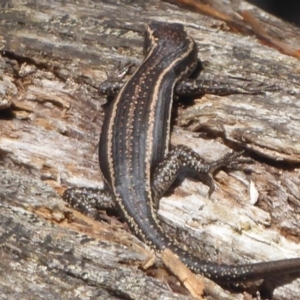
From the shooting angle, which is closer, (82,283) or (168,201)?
(82,283)

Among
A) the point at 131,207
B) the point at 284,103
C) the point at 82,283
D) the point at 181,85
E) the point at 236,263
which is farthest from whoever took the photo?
the point at 181,85

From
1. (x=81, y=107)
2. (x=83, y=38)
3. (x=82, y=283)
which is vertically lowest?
(x=82, y=283)

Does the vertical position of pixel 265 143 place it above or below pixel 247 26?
below

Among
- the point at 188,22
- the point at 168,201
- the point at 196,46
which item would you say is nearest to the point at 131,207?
the point at 168,201

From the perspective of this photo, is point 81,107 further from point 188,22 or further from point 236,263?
point 236,263

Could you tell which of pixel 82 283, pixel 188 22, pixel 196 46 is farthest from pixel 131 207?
pixel 188 22

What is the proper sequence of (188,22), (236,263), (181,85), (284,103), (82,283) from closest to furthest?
(82,283), (236,263), (284,103), (181,85), (188,22)

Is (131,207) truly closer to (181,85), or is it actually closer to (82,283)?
(82,283)
